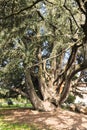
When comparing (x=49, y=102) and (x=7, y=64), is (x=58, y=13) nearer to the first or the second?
(x=7, y=64)

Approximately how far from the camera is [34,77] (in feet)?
61.3

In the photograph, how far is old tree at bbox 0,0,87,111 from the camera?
39.1ft

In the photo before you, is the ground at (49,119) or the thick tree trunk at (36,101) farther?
the thick tree trunk at (36,101)

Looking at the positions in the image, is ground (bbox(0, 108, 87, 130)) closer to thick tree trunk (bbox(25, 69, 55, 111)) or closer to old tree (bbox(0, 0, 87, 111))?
thick tree trunk (bbox(25, 69, 55, 111))

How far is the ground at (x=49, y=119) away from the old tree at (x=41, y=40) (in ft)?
3.62

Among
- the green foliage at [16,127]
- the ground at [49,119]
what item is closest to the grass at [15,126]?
the green foliage at [16,127]

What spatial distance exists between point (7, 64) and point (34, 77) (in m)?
3.78

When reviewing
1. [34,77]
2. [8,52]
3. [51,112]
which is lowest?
[51,112]

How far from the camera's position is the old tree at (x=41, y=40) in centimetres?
1191

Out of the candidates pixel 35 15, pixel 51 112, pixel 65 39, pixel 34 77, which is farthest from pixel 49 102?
pixel 35 15

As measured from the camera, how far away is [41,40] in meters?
15.0

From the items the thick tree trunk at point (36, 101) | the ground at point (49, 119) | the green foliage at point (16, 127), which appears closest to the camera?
the green foliage at point (16, 127)

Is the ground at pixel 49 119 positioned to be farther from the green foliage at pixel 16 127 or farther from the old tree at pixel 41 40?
the old tree at pixel 41 40

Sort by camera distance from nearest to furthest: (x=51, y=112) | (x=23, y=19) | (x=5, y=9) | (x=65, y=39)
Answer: (x=5, y=9) < (x=23, y=19) < (x=65, y=39) < (x=51, y=112)
